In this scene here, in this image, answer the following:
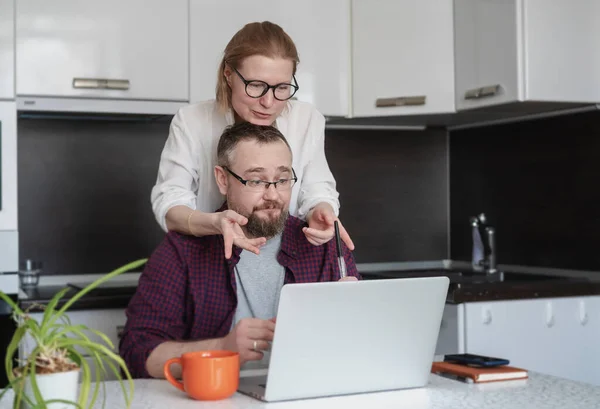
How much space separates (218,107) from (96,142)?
1140 millimetres

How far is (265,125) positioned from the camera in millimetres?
2041

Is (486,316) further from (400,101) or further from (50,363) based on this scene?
(50,363)

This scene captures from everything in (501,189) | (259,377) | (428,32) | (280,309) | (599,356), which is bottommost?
(599,356)

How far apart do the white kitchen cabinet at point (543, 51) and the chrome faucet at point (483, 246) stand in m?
0.64

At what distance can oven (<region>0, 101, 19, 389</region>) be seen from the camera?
2.73m

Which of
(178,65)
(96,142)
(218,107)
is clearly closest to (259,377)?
(218,107)

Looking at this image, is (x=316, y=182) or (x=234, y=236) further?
(x=316, y=182)

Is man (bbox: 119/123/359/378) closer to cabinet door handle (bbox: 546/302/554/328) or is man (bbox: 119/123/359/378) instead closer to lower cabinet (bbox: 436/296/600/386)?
lower cabinet (bbox: 436/296/600/386)

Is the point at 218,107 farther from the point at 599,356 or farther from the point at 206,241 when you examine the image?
the point at 599,356

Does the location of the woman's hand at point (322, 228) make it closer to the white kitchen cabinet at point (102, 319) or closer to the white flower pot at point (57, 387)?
the white flower pot at point (57, 387)

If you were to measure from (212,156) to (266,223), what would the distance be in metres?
0.38

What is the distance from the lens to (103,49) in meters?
2.86

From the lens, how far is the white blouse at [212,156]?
2.17 meters

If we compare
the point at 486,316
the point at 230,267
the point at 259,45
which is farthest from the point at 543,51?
the point at 230,267
